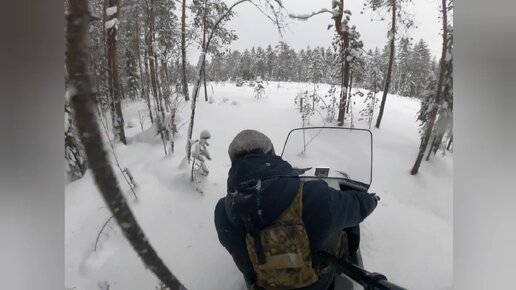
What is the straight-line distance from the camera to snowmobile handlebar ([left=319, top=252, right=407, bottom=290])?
2.03 ft

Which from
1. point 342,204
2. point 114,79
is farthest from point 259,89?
point 342,204

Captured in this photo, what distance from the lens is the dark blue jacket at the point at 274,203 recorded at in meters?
0.83

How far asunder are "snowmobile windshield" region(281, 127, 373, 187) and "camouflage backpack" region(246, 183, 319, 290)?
0.45 m

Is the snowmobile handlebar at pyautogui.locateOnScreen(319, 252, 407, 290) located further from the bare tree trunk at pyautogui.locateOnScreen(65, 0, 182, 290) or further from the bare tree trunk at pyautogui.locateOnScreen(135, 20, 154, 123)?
the bare tree trunk at pyautogui.locateOnScreen(135, 20, 154, 123)

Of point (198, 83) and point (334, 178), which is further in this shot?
point (198, 83)

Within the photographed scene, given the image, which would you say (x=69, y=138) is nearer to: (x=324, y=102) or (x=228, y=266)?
(x=228, y=266)

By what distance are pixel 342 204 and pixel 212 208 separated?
0.64m

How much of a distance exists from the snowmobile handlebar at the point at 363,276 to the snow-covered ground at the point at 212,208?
43cm

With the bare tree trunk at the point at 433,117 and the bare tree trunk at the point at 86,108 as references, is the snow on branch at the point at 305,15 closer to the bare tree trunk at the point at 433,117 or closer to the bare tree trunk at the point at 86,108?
the bare tree trunk at the point at 433,117

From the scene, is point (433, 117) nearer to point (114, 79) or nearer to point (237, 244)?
point (237, 244)

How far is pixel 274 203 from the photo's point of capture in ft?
2.71

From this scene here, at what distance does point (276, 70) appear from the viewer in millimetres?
1378
